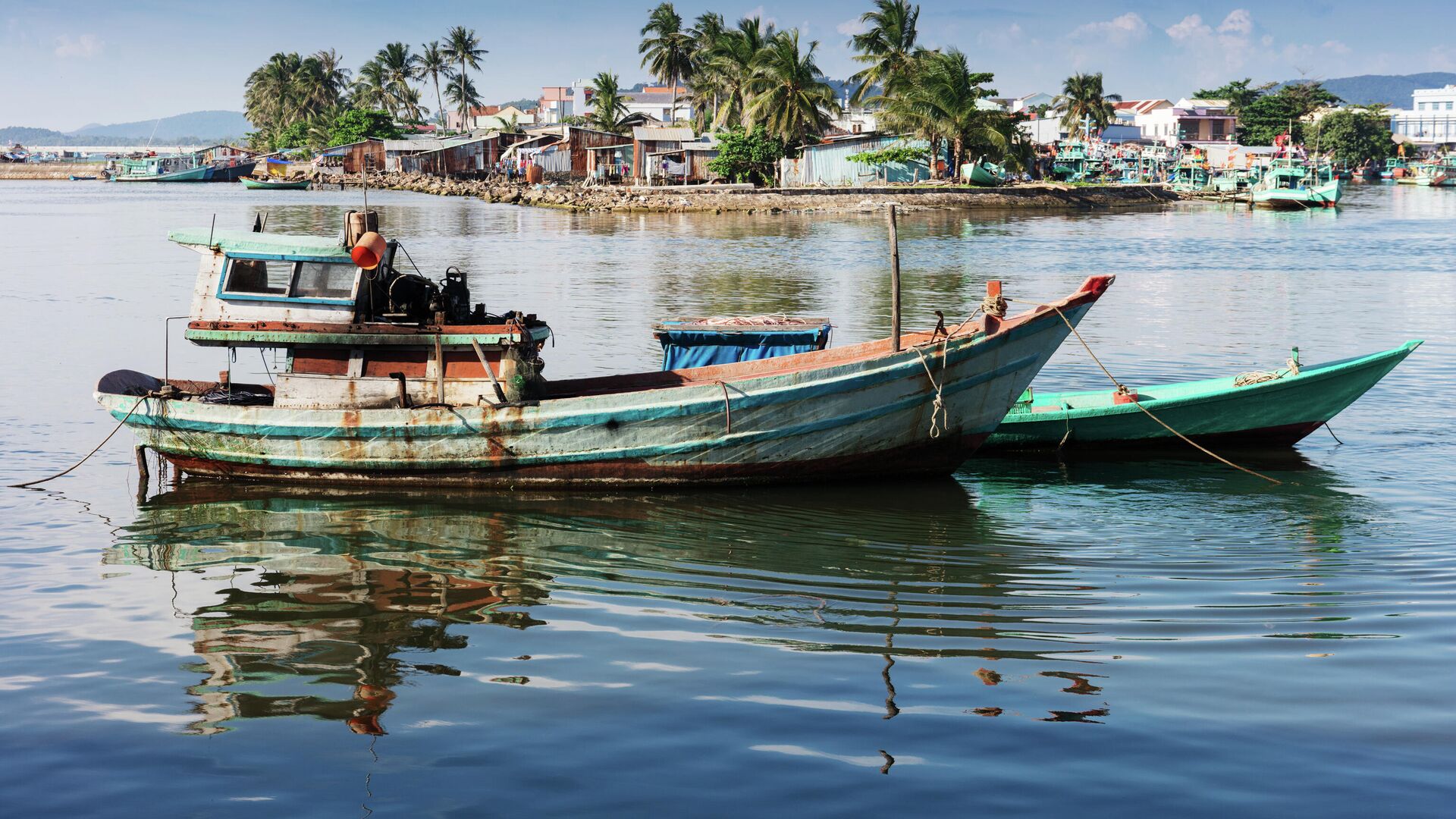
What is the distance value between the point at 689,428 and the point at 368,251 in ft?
11.3

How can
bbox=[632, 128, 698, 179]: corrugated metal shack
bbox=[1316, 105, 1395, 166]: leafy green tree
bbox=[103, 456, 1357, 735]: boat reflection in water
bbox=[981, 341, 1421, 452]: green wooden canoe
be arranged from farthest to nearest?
bbox=[1316, 105, 1395, 166]: leafy green tree → bbox=[632, 128, 698, 179]: corrugated metal shack → bbox=[981, 341, 1421, 452]: green wooden canoe → bbox=[103, 456, 1357, 735]: boat reflection in water

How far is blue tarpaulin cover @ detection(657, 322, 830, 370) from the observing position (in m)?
13.7

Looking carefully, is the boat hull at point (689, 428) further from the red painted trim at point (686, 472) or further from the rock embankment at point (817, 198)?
the rock embankment at point (817, 198)

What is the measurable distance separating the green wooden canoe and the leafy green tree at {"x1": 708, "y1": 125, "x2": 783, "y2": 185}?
1980 inches

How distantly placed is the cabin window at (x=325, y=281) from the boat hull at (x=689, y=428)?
115cm

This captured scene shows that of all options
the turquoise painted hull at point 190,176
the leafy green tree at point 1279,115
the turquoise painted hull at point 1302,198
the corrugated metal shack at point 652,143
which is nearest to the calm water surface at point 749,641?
the turquoise painted hull at point 1302,198

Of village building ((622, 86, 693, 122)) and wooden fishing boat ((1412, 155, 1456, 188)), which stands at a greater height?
village building ((622, 86, 693, 122))

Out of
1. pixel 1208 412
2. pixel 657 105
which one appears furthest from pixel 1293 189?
pixel 657 105

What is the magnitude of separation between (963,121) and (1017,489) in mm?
50005

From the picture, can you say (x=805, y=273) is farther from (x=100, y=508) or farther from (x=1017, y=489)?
(x=100, y=508)

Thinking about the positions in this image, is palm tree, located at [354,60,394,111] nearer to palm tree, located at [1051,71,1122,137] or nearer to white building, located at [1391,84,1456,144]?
palm tree, located at [1051,71,1122,137]

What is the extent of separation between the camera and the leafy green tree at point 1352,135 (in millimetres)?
98688

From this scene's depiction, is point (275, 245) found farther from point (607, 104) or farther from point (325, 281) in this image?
point (607, 104)

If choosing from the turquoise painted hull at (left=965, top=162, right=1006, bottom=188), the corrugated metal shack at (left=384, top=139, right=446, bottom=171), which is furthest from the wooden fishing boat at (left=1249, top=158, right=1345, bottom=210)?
the corrugated metal shack at (left=384, top=139, right=446, bottom=171)
